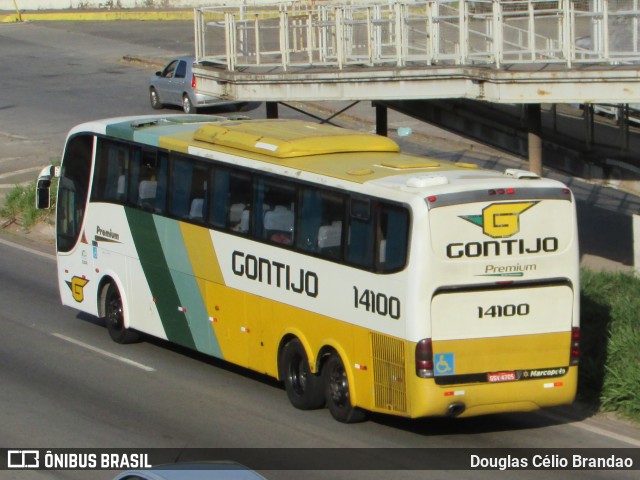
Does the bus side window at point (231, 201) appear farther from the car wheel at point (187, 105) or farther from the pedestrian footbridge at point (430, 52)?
the car wheel at point (187, 105)

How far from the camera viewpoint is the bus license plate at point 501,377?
40.6 feet

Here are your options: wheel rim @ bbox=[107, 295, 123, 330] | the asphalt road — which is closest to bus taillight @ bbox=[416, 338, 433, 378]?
the asphalt road

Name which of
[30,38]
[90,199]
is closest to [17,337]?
[90,199]

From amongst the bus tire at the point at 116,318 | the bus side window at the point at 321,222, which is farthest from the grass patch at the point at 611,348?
the bus tire at the point at 116,318

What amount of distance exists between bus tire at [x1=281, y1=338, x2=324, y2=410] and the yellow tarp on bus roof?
7.40ft

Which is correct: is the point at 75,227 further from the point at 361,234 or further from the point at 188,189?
the point at 361,234

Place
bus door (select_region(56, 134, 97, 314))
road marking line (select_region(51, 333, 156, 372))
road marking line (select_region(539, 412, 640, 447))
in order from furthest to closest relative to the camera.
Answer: bus door (select_region(56, 134, 97, 314)) → road marking line (select_region(51, 333, 156, 372)) → road marking line (select_region(539, 412, 640, 447))

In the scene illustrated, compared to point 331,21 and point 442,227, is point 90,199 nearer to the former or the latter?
point 331,21

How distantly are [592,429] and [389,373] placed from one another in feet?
8.42

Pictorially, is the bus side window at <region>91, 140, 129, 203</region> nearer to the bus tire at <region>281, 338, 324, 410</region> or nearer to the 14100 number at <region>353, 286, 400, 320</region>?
the bus tire at <region>281, 338, 324, 410</region>

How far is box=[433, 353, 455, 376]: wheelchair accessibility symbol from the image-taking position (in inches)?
478

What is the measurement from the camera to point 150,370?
15781 millimetres

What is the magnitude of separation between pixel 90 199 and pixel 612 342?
766 centimetres

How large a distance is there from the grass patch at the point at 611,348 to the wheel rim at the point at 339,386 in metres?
3.03
